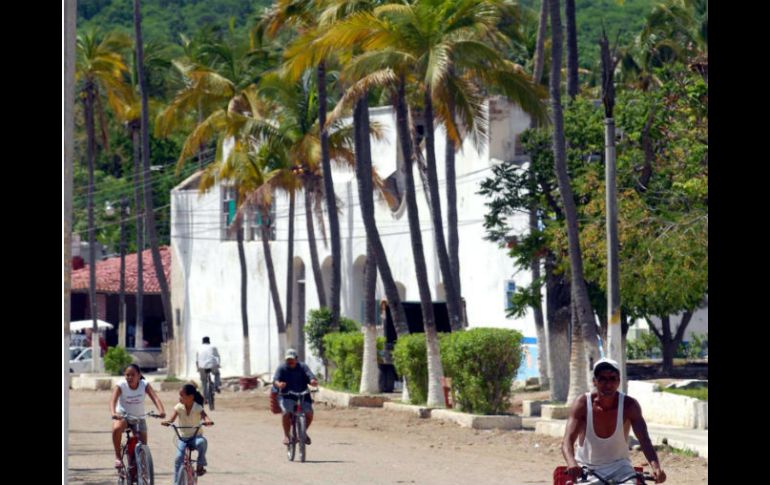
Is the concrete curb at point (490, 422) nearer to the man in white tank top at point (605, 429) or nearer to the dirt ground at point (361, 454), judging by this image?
the dirt ground at point (361, 454)

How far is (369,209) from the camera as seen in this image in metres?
33.8

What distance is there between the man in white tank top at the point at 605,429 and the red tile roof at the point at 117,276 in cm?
5476

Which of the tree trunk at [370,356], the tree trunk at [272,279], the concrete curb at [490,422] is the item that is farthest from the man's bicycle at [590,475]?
the tree trunk at [272,279]

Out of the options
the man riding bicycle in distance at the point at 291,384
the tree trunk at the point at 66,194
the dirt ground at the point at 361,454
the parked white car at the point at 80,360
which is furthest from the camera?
the parked white car at the point at 80,360

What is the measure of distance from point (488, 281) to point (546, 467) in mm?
18296

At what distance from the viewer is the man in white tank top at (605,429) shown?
11.0m

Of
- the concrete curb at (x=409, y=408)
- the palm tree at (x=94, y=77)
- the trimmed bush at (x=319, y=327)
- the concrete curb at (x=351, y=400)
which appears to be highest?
the palm tree at (x=94, y=77)

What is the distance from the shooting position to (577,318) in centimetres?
2686

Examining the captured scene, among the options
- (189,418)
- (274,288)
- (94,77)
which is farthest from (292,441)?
(94,77)

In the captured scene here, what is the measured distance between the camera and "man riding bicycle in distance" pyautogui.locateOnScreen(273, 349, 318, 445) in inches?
878

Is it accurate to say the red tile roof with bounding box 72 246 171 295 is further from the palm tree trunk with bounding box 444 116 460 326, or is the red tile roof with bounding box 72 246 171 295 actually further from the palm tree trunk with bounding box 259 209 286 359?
the palm tree trunk with bounding box 444 116 460 326

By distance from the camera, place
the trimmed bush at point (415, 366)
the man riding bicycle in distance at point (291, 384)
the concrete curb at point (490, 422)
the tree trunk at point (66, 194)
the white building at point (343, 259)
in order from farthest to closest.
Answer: the white building at point (343, 259) < the trimmed bush at point (415, 366) < the concrete curb at point (490, 422) < the man riding bicycle in distance at point (291, 384) < the tree trunk at point (66, 194)

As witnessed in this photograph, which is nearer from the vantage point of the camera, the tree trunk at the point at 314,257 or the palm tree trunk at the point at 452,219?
the palm tree trunk at the point at 452,219

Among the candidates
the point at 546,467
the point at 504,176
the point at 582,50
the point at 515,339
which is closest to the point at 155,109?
the point at 582,50
